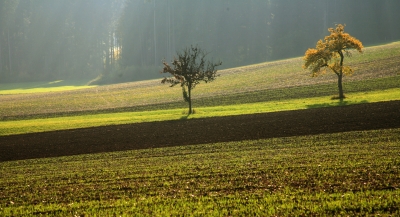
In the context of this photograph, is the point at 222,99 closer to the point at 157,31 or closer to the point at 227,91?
the point at 227,91

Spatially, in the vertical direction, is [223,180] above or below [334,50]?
below

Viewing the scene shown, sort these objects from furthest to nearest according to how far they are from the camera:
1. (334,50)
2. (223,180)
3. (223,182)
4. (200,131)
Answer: (334,50) → (200,131) → (223,180) → (223,182)

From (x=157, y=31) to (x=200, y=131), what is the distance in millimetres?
109914

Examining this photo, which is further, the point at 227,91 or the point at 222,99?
the point at 227,91

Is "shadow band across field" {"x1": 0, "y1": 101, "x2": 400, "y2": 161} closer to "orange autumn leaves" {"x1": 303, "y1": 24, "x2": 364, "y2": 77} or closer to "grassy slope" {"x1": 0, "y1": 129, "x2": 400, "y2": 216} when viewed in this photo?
"grassy slope" {"x1": 0, "y1": 129, "x2": 400, "y2": 216}

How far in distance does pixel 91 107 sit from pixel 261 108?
84.6 ft

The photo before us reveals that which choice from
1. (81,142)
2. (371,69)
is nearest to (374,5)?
(371,69)

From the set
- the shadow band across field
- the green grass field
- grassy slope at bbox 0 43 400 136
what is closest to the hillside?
grassy slope at bbox 0 43 400 136

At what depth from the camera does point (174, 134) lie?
32375 mm

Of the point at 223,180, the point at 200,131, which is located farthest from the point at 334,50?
the point at 223,180

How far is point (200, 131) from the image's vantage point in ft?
108

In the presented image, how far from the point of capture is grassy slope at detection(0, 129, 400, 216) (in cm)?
1260

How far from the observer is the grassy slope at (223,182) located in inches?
496

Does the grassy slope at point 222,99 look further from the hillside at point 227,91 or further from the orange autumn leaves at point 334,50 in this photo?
the orange autumn leaves at point 334,50
